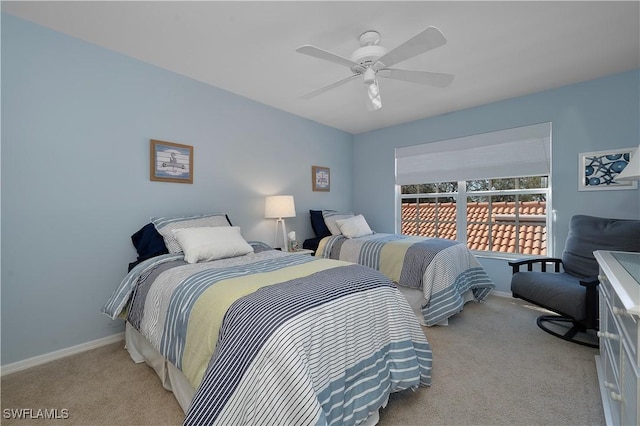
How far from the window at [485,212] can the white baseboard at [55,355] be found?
3.97 m

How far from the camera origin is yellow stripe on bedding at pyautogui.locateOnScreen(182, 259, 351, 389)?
1.37 m

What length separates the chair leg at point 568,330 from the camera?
2.38 metres

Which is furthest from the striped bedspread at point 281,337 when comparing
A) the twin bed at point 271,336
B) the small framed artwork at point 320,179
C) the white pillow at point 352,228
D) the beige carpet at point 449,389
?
the small framed artwork at point 320,179

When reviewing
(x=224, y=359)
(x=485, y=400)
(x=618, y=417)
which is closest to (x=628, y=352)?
(x=618, y=417)

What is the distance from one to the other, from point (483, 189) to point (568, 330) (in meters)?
1.92

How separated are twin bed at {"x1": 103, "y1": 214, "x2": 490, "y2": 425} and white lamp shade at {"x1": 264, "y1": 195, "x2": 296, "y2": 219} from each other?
124 centimetres

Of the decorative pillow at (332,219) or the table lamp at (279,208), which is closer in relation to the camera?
the table lamp at (279,208)

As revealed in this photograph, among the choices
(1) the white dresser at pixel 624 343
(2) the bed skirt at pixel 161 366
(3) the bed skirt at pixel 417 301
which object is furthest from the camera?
(3) the bed skirt at pixel 417 301

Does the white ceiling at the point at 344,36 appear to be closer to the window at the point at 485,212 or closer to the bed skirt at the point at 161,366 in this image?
the window at the point at 485,212

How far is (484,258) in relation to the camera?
383 cm

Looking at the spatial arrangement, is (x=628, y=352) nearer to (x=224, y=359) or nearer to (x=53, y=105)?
(x=224, y=359)

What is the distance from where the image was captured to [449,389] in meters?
1.81

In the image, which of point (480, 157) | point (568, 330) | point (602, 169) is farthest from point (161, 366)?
point (602, 169)

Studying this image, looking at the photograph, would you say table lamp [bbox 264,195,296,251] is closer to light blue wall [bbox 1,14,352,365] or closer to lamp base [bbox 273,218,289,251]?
lamp base [bbox 273,218,289,251]
